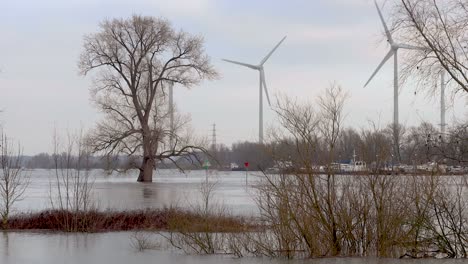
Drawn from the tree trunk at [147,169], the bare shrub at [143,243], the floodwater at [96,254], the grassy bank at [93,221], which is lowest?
the floodwater at [96,254]

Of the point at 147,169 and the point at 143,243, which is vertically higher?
the point at 147,169

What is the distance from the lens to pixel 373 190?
621 inches

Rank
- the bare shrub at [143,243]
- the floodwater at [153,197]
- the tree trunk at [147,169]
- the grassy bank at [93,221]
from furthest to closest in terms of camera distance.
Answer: the tree trunk at [147,169] → the floodwater at [153,197] → the grassy bank at [93,221] → the bare shrub at [143,243]

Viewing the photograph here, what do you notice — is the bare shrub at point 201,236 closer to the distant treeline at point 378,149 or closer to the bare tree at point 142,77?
the distant treeline at point 378,149

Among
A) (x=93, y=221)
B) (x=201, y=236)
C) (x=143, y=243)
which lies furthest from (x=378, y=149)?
(x=93, y=221)

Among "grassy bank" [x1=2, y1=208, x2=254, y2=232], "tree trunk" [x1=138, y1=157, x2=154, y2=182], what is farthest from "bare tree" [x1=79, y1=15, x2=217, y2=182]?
"grassy bank" [x1=2, y1=208, x2=254, y2=232]

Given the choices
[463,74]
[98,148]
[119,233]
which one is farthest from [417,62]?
[98,148]

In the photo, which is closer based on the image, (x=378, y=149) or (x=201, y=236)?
(x=378, y=149)

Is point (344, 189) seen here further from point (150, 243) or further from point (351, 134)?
point (150, 243)

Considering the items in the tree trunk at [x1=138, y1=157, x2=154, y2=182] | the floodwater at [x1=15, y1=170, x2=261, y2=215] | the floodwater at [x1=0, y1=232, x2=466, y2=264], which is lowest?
the floodwater at [x1=0, y1=232, x2=466, y2=264]

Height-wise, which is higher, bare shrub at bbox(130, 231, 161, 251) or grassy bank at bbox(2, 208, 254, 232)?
grassy bank at bbox(2, 208, 254, 232)

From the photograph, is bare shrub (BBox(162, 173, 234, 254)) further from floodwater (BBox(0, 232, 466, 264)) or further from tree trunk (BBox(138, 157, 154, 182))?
tree trunk (BBox(138, 157, 154, 182))

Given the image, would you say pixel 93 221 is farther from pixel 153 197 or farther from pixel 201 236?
pixel 153 197

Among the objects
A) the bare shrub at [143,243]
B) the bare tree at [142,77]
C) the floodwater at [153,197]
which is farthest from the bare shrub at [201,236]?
the bare tree at [142,77]
